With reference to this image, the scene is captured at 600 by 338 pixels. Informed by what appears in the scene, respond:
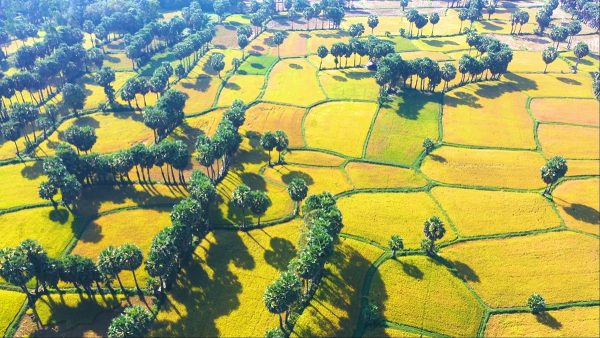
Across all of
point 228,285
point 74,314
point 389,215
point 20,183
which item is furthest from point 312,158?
point 20,183

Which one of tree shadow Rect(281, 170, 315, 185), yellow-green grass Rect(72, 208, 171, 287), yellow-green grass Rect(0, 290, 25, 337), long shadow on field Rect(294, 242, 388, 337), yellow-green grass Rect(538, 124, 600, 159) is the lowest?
yellow-green grass Rect(0, 290, 25, 337)

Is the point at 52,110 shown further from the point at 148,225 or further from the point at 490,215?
the point at 490,215

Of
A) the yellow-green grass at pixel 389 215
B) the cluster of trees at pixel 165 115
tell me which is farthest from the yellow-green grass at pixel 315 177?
the cluster of trees at pixel 165 115

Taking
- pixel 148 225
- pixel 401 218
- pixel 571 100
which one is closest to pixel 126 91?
pixel 148 225

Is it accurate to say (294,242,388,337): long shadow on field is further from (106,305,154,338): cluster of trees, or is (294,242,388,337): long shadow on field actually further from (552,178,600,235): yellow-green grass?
(552,178,600,235): yellow-green grass

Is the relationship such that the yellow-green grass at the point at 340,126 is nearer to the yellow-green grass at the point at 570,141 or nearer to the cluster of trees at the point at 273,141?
the cluster of trees at the point at 273,141

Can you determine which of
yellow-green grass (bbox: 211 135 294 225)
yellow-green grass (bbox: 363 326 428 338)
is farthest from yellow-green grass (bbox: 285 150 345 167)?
yellow-green grass (bbox: 363 326 428 338)
